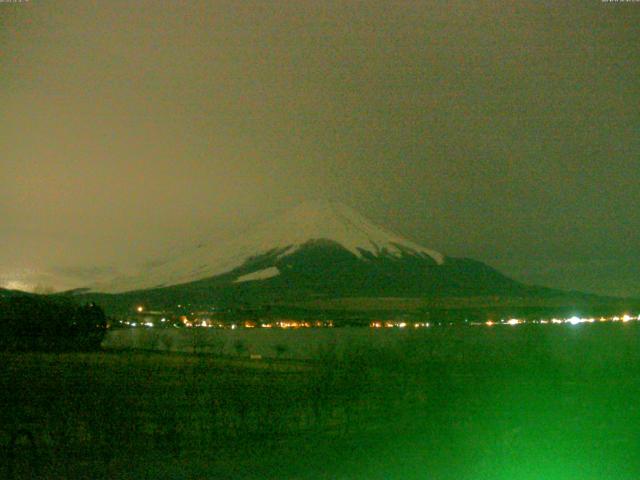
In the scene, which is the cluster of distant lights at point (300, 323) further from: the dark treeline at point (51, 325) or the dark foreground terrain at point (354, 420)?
the dark foreground terrain at point (354, 420)

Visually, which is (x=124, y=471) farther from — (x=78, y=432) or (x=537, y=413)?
(x=537, y=413)

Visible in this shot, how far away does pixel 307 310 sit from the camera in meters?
123

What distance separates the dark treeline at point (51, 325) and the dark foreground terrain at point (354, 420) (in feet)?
73.7

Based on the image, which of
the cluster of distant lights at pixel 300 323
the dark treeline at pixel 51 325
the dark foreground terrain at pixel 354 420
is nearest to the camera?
the dark foreground terrain at pixel 354 420

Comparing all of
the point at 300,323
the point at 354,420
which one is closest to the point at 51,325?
the point at 354,420

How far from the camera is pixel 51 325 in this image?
2293 inches

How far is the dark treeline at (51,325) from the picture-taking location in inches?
2218

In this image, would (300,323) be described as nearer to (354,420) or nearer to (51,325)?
(51,325)

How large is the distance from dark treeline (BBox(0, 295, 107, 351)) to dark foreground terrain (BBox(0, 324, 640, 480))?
22.5 metres

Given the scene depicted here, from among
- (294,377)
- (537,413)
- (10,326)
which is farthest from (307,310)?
(537,413)

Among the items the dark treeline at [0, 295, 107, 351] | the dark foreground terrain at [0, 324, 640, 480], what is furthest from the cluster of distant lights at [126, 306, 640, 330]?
the dark foreground terrain at [0, 324, 640, 480]

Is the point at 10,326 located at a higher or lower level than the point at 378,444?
higher

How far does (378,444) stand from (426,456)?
1.37 metres

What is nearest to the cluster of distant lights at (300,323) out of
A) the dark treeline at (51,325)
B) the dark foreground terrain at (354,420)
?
the dark treeline at (51,325)
